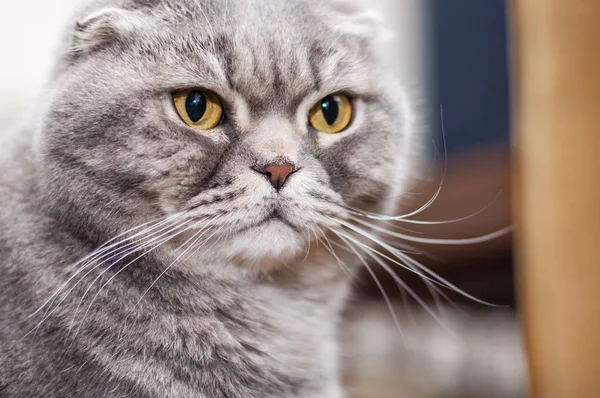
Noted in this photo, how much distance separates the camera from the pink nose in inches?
29.7

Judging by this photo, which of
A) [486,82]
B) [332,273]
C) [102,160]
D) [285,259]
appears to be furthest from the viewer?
[486,82]

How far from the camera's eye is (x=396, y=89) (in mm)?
1025

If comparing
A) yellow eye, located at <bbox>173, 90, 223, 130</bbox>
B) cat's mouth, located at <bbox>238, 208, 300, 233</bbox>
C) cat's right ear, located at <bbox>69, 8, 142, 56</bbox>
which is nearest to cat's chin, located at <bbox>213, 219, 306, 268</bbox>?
cat's mouth, located at <bbox>238, 208, 300, 233</bbox>

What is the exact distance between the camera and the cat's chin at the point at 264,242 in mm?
786

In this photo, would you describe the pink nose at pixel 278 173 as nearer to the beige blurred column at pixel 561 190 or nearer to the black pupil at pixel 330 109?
the black pupil at pixel 330 109

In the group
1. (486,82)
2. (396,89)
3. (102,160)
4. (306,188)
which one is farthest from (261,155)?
(486,82)

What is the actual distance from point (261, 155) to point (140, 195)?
0.16 m

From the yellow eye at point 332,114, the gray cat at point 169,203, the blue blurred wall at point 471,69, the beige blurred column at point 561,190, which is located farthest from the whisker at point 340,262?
the blue blurred wall at point 471,69

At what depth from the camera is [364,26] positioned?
97cm

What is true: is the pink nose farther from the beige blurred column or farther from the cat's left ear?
the beige blurred column

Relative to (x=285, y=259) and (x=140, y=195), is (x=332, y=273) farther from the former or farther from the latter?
(x=140, y=195)

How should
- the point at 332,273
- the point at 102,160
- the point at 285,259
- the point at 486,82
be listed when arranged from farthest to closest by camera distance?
the point at 486,82 → the point at 332,273 → the point at 285,259 → the point at 102,160

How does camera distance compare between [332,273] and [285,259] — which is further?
[332,273]

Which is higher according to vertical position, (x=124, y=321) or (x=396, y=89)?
(x=396, y=89)
